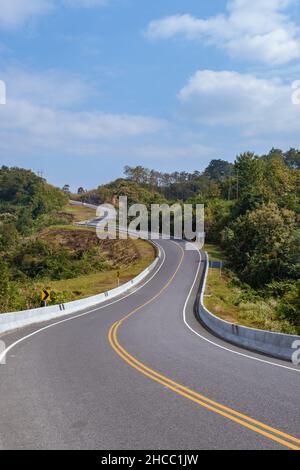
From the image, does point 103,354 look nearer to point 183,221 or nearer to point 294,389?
point 294,389

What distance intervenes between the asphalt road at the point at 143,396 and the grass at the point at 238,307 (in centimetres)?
1383

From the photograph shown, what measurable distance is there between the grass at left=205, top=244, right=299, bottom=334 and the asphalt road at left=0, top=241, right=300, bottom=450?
1383 cm

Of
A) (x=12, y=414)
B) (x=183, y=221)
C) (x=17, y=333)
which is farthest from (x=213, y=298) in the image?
(x=183, y=221)

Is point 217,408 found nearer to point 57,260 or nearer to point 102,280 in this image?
point 102,280

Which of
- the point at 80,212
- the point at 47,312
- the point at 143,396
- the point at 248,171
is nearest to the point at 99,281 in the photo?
the point at 47,312

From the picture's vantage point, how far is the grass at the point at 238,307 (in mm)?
32094

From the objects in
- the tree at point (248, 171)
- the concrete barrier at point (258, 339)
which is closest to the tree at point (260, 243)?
the tree at point (248, 171)

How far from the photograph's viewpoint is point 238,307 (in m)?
40.7

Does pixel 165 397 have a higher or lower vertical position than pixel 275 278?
higher

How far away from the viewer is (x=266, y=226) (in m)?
67.7

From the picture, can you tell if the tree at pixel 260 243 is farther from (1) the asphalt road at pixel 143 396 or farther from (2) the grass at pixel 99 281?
(1) the asphalt road at pixel 143 396

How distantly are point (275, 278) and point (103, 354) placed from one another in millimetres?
44553

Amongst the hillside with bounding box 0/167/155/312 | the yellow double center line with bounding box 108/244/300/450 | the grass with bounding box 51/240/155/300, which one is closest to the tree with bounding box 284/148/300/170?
the hillside with bounding box 0/167/155/312

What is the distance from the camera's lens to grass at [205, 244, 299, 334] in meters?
32.1
